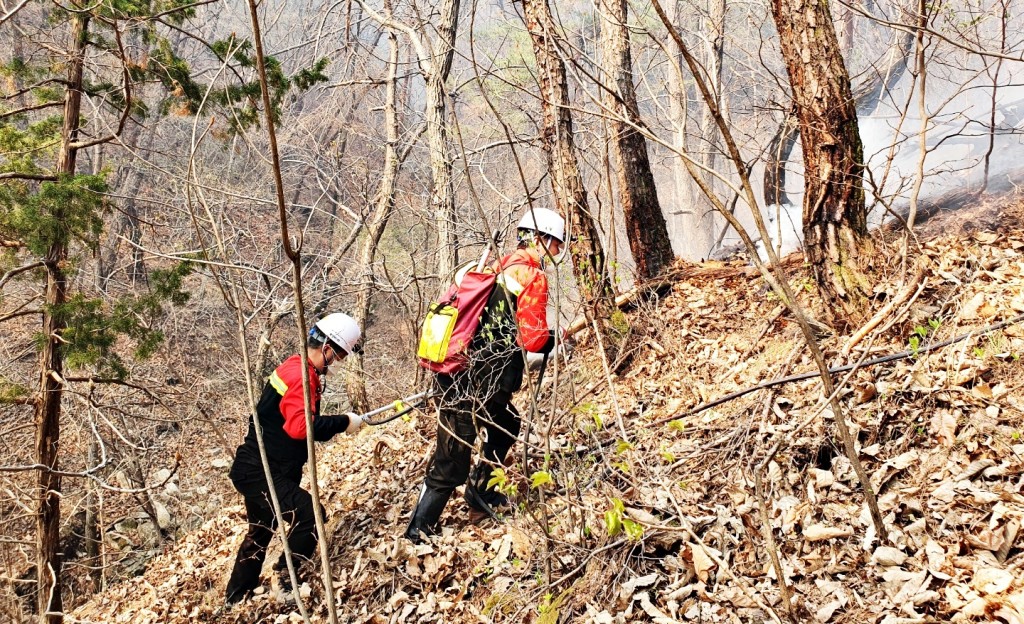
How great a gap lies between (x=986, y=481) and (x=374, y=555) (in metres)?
3.66

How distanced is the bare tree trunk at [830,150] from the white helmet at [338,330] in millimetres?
3290

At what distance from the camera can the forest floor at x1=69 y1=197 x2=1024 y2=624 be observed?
3.04 meters

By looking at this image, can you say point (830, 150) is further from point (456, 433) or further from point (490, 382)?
point (456, 433)

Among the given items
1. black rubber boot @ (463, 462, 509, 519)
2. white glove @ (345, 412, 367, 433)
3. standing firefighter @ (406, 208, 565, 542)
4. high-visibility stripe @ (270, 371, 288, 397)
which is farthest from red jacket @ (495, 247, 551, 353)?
high-visibility stripe @ (270, 371, 288, 397)

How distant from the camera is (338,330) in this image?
5004mm

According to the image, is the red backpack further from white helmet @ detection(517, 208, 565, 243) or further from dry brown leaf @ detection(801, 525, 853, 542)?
dry brown leaf @ detection(801, 525, 853, 542)

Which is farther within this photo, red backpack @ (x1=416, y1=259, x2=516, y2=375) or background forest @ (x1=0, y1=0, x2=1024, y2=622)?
red backpack @ (x1=416, y1=259, x2=516, y2=375)

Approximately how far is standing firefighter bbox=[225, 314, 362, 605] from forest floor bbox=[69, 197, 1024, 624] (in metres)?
0.30

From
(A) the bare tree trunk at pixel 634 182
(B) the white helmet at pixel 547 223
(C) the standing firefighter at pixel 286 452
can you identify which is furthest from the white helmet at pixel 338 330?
(A) the bare tree trunk at pixel 634 182

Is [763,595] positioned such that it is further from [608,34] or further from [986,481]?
[608,34]

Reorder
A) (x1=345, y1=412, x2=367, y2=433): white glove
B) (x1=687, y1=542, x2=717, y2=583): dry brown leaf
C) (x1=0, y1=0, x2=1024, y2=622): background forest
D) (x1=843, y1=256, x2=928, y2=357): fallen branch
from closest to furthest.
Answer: (x1=687, y1=542, x2=717, y2=583): dry brown leaf
(x1=0, y1=0, x2=1024, y2=622): background forest
(x1=843, y1=256, x2=928, y2=357): fallen branch
(x1=345, y1=412, x2=367, y2=433): white glove

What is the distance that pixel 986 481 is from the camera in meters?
3.30

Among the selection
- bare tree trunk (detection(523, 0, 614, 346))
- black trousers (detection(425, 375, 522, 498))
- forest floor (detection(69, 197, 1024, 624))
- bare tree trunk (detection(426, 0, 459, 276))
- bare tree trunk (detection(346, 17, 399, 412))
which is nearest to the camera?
forest floor (detection(69, 197, 1024, 624))

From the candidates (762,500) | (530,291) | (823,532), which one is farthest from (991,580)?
(530,291)
